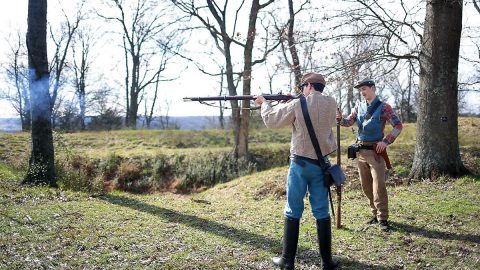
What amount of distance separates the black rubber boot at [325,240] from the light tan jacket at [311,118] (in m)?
0.79

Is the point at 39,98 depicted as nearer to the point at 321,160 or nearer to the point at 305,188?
the point at 305,188

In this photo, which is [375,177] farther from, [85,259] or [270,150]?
[270,150]

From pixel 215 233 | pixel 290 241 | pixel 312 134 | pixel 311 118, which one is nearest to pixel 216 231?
pixel 215 233

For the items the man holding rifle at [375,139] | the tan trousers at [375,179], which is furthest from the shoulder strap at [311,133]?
the tan trousers at [375,179]


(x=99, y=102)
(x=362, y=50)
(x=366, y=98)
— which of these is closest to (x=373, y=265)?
(x=366, y=98)

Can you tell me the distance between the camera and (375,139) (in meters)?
6.29

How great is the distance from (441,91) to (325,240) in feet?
19.5

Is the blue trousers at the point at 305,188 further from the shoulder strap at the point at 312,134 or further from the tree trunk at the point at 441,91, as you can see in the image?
the tree trunk at the point at 441,91

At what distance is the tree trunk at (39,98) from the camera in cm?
1007

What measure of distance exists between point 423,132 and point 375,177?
12.7 ft

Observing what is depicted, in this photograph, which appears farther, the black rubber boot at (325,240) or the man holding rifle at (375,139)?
the man holding rifle at (375,139)

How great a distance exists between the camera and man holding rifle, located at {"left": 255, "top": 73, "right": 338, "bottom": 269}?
4848mm

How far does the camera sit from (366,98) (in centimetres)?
630

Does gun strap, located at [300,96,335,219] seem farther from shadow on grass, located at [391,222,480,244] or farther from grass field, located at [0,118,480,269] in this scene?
shadow on grass, located at [391,222,480,244]
